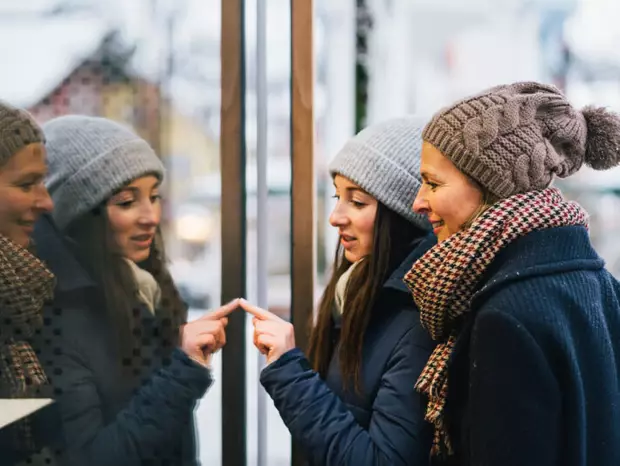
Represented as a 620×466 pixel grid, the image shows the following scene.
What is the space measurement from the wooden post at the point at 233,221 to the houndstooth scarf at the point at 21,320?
1.38 feet

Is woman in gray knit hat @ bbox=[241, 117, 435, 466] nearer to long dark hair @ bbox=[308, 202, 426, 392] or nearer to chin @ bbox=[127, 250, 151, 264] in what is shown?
long dark hair @ bbox=[308, 202, 426, 392]

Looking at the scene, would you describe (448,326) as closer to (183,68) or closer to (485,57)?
(183,68)

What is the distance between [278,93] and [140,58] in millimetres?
337

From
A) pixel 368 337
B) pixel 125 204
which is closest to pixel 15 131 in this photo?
pixel 125 204

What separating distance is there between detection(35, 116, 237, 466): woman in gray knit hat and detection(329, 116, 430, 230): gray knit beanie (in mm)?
433

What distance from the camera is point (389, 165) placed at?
1.45 metres

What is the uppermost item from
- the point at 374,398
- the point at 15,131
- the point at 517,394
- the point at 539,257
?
the point at 15,131

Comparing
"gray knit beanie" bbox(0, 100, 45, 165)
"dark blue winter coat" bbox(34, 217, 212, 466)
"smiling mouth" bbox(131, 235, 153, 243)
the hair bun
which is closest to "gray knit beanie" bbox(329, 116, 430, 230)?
the hair bun

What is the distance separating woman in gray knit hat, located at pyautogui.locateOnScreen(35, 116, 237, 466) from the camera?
1550mm

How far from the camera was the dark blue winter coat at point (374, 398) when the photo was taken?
1.33 meters

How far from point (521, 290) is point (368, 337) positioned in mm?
401

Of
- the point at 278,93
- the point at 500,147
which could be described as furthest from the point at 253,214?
the point at 500,147

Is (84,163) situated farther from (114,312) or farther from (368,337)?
(368,337)

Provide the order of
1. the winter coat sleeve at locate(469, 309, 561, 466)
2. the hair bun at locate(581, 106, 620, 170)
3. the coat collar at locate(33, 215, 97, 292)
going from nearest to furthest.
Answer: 1. the winter coat sleeve at locate(469, 309, 561, 466)
2. the hair bun at locate(581, 106, 620, 170)
3. the coat collar at locate(33, 215, 97, 292)
